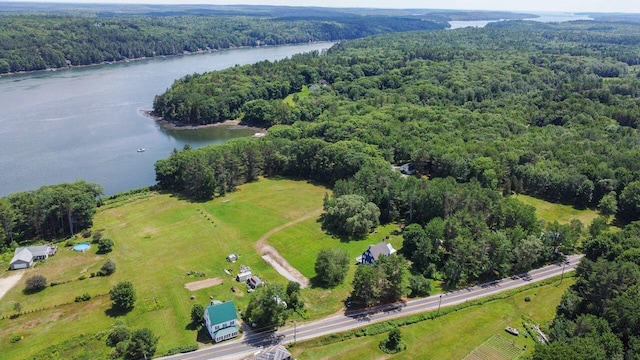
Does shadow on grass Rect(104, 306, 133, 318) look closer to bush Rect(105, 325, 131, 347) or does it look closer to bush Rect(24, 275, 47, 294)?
bush Rect(105, 325, 131, 347)

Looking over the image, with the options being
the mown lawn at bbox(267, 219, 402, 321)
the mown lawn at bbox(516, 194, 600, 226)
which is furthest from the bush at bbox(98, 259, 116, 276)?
the mown lawn at bbox(516, 194, 600, 226)

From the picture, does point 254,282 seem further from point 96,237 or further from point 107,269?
point 96,237

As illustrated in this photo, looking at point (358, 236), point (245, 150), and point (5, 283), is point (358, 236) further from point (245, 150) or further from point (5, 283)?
point (5, 283)

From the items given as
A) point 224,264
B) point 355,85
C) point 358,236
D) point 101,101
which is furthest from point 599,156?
point 101,101

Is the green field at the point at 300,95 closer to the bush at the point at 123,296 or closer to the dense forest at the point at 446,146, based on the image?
the dense forest at the point at 446,146

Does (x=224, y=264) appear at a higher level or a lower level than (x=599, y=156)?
lower

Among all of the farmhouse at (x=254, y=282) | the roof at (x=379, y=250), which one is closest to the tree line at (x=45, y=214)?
the farmhouse at (x=254, y=282)
